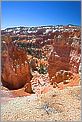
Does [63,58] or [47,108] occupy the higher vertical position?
[47,108]

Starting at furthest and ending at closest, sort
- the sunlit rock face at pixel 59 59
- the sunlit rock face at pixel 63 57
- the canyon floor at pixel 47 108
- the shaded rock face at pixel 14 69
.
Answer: the sunlit rock face at pixel 59 59 → the sunlit rock face at pixel 63 57 → the shaded rock face at pixel 14 69 → the canyon floor at pixel 47 108

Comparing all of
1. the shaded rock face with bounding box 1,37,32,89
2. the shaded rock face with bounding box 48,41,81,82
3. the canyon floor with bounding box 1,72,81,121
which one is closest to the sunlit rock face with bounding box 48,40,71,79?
the shaded rock face with bounding box 48,41,81,82

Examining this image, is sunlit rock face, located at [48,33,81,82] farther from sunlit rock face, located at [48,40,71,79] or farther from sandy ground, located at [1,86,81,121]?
sandy ground, located at [1,86,81,121]

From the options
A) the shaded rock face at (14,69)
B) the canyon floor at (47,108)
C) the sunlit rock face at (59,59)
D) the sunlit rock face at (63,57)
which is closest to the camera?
the canyon floor at (47,108)

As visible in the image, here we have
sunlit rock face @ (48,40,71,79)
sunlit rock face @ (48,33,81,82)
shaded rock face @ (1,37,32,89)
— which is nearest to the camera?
shaded rock face @ (1,37,32,89)

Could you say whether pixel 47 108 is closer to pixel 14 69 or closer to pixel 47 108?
pixel 47 108

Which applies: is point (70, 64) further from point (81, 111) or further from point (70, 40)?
point (81, 111)

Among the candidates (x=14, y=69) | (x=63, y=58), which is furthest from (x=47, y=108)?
(x=63, y=58)

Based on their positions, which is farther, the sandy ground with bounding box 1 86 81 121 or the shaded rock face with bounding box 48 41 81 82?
the shaded rock face with bounding box 48 41 81 82

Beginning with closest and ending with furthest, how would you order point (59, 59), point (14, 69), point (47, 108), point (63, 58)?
1. point (47, 108)
2. point (14, 69)
3. point (59, 59)
4. point (63, 58)

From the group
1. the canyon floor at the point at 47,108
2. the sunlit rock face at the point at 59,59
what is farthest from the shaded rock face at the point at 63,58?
the canyon floor at the point at 47,108

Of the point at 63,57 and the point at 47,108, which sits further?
the point at 63,57

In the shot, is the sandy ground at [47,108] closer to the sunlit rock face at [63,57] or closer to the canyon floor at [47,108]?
the canyon floor at [47,108]

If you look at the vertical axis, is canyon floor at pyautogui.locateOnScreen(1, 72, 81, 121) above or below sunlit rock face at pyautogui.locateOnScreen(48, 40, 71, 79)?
above
